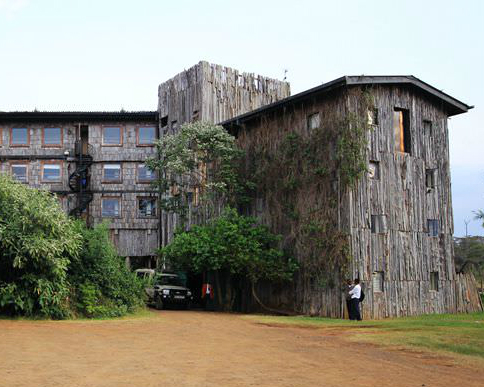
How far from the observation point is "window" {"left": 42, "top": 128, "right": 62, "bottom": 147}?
144 ft

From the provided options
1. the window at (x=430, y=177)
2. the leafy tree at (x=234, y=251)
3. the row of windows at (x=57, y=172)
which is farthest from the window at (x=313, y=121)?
the row of windows at (x=57, y=172)

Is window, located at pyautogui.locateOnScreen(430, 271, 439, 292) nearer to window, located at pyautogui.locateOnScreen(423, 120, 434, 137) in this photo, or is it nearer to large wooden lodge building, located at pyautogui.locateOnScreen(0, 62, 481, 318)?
large wooden lodge building, located at pyautogui.locateOnScreen(0, 62, 481, 318)

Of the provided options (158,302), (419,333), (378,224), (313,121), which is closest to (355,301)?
(378,224)

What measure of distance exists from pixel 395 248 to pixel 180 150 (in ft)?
37.8

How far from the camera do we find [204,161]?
33250 mm

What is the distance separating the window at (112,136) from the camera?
145 ft

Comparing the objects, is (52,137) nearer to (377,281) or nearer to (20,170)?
(20,170)

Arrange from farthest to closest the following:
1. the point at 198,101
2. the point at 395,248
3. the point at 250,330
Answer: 1. the point at 198,101
2. the point at 395,248
3. the point at 250,330

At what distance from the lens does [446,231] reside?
3048 centimetres

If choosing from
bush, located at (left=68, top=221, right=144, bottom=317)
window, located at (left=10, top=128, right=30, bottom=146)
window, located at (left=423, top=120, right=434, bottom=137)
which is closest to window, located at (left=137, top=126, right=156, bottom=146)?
window, located at (left=10, top=128, right=30, bottom=146)

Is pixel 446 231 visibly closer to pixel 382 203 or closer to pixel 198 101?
pixel 382 203

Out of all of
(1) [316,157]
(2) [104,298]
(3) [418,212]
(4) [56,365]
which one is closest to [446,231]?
(3) [418,212]

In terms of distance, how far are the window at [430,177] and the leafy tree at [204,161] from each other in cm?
888

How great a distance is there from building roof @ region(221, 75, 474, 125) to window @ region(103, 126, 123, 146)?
1365 centimetres
